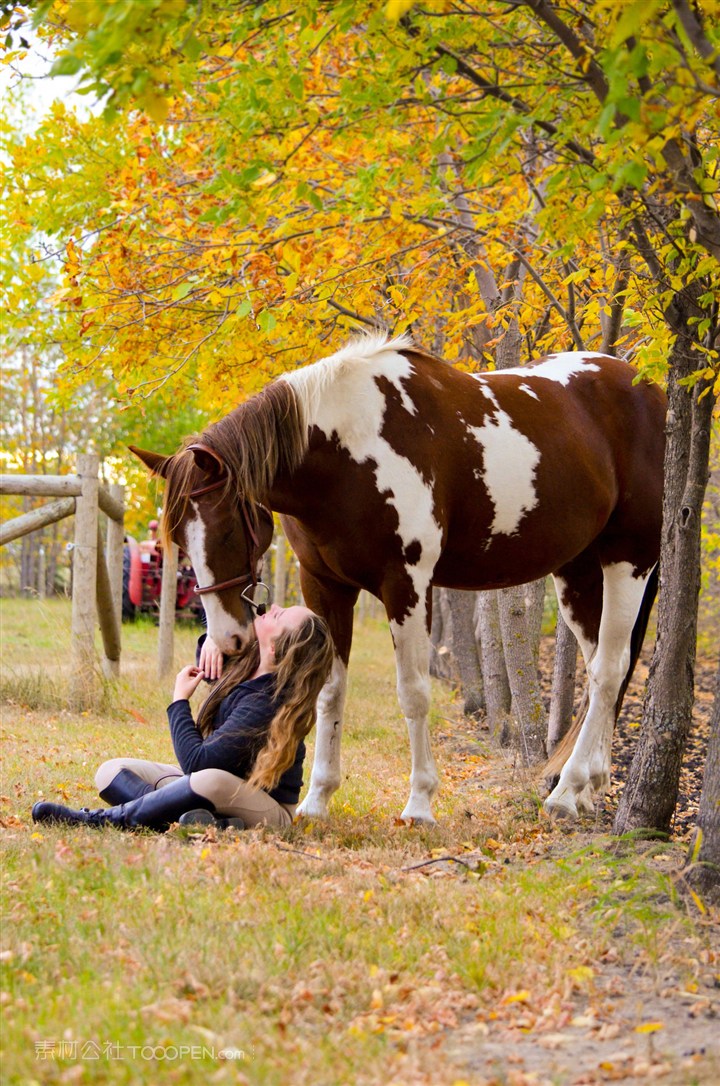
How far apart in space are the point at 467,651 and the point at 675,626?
19.0 feet

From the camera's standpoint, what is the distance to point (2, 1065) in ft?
7.60

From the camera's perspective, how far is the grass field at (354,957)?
7.95ft

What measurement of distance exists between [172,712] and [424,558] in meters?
1.29

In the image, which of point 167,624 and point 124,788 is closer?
point 124,788

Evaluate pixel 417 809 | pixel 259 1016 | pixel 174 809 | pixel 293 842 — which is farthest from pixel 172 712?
pixel 259 1016

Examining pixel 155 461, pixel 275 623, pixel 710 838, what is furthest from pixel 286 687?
pixel 710 838

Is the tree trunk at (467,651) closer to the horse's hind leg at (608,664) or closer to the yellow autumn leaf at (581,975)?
the horse's hind leg at (608,664)

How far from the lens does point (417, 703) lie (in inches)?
192

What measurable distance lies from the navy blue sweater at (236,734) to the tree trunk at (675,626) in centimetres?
146

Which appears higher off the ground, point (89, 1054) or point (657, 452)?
point (657, 452)

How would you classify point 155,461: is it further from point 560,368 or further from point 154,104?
point 560,368

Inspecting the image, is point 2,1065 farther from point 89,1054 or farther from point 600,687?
point 600,687

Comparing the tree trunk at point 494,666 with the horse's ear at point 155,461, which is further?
the tree trunk at point 494,666

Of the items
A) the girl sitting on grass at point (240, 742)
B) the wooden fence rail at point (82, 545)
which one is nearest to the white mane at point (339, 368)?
the girl sitting on grass at point (240, 742)
